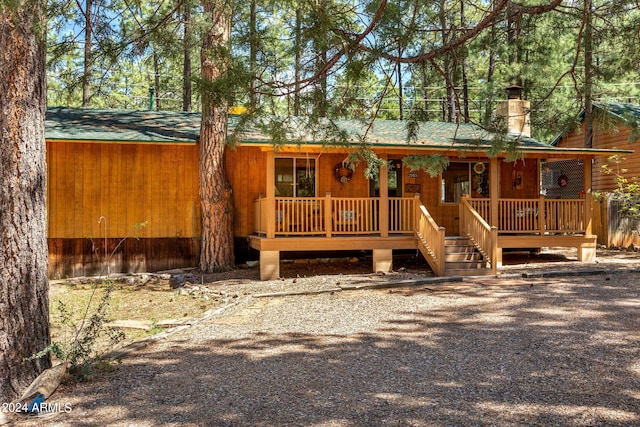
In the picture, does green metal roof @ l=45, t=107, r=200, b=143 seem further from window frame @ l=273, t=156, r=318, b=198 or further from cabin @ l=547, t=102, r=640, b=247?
cabin @ l=547, t=102, r=640, b=247

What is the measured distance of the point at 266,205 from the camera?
11.5m

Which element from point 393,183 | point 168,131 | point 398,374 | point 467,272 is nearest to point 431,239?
point 467,272

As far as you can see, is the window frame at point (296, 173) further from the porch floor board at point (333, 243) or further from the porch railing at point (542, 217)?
the porch railing at point (542, 217)

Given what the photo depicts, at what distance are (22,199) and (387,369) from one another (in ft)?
12.2

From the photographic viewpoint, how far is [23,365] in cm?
463

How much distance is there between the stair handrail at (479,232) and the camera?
10.7 meters

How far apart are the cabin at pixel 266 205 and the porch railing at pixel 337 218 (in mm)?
33

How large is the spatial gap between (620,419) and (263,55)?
15.0ft

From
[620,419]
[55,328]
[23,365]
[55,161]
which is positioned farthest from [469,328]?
[55,161]

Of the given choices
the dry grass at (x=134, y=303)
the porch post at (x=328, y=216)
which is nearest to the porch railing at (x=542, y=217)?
the porch post at (x=328, y=216)

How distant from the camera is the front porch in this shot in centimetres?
1111

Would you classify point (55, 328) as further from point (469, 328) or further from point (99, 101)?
point (99, 101)

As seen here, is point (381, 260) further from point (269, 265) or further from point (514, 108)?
point (514, 108)

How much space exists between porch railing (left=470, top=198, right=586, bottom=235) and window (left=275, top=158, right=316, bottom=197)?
4040 millimetres
